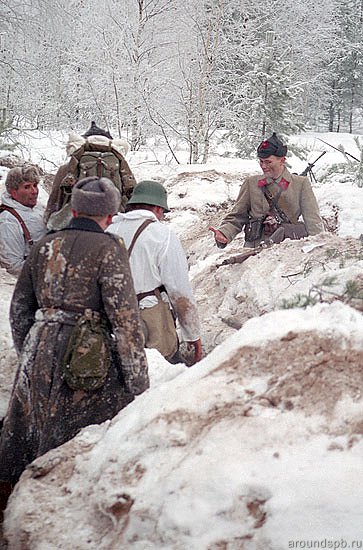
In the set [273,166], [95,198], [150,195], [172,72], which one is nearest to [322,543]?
[95,198]

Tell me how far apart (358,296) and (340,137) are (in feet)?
107

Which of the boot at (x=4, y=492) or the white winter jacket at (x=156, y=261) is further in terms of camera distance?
the white winter jacket at (x=156, y=261)

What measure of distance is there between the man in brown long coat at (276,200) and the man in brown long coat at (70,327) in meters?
3.36

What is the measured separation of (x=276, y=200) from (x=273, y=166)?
1.24 ft

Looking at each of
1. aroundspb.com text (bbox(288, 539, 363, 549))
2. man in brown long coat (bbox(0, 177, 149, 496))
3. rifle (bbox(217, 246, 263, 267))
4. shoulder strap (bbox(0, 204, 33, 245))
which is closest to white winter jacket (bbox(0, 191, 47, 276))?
shoulder strap (bbox(0, 204, 33, 245))

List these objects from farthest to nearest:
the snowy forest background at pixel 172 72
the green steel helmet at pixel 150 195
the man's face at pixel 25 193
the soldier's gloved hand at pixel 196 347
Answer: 1. the snowy forest background at pixel 172 72
2. the man's face at pixel 25 193
3. the soldier's gloved hand at pixel 196 347
4. the green steel helmet at pixel 150 195

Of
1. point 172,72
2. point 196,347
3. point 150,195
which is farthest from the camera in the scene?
point 172,72

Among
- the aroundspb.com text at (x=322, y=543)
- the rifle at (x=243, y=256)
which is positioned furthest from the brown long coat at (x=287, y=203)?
the aroundspb.com text at (x=322, y=543)

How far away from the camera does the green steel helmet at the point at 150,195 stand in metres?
4.07

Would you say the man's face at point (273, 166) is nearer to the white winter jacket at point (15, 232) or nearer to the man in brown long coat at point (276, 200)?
the man in brown long coat at point (276, 200)

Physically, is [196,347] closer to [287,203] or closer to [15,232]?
[15,232]

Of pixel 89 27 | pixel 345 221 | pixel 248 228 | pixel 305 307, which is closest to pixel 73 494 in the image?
pixel 305 307

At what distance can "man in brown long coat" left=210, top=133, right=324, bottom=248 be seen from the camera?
6305 mm

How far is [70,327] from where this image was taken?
2986 mm
